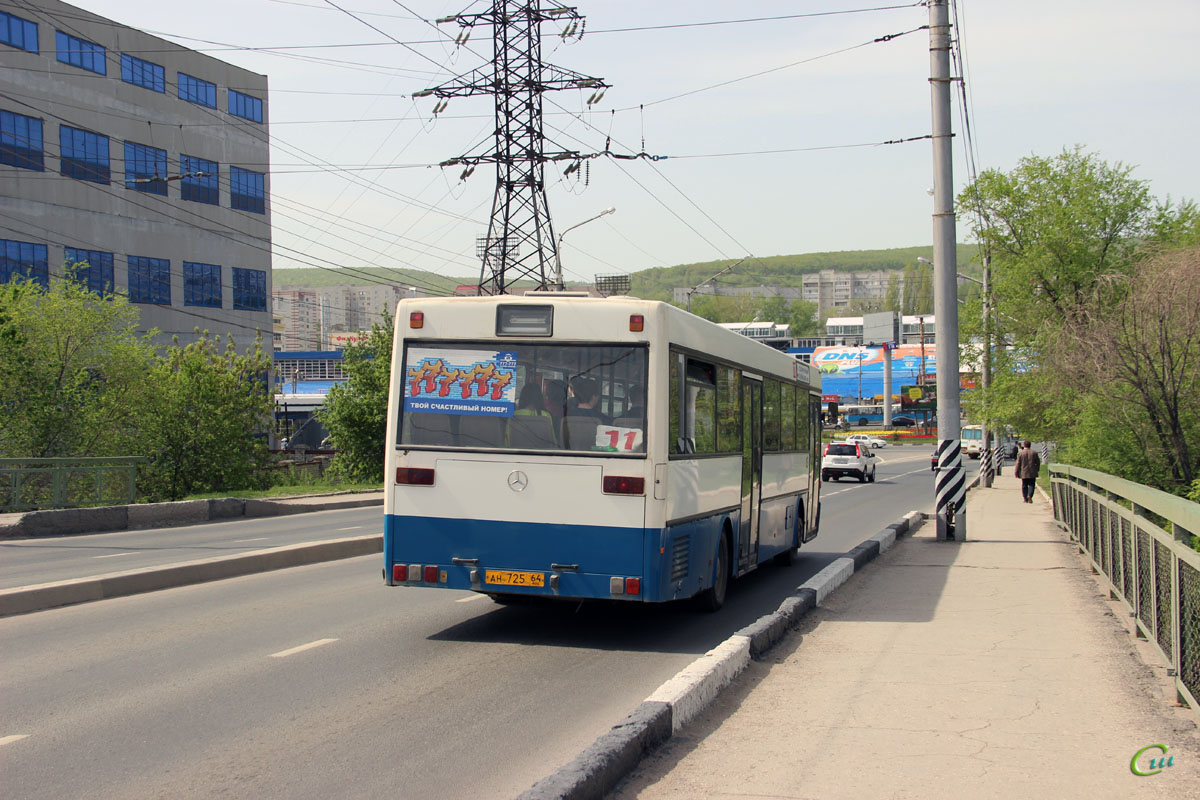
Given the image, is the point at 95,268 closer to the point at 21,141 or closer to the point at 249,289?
the point at 21,141

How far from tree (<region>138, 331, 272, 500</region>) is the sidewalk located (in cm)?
2585

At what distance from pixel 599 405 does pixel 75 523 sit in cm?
1472

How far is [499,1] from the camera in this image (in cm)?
3638

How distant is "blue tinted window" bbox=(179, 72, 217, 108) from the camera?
5431cm

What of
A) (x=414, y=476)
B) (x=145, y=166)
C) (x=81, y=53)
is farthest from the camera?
(x=145, y=166)

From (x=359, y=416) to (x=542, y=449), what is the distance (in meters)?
32.4

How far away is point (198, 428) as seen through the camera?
33.2 metres

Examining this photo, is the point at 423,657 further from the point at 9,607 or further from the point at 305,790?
the point at 9,607

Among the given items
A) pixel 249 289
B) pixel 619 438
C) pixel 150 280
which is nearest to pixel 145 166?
pixel 150 280

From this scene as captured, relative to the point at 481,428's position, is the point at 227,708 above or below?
below

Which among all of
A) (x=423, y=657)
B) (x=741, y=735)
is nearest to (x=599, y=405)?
(x=423, y=657)

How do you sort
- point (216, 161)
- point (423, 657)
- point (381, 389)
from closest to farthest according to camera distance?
1. point (423, 657)
2. point (381, 389)
3. point (216, 161)

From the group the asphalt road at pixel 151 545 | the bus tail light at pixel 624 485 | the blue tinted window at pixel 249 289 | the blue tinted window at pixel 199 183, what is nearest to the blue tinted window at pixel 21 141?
the blue tinted window at pixel 199 183

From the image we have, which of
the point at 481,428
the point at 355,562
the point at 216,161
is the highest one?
the point at 216,161
